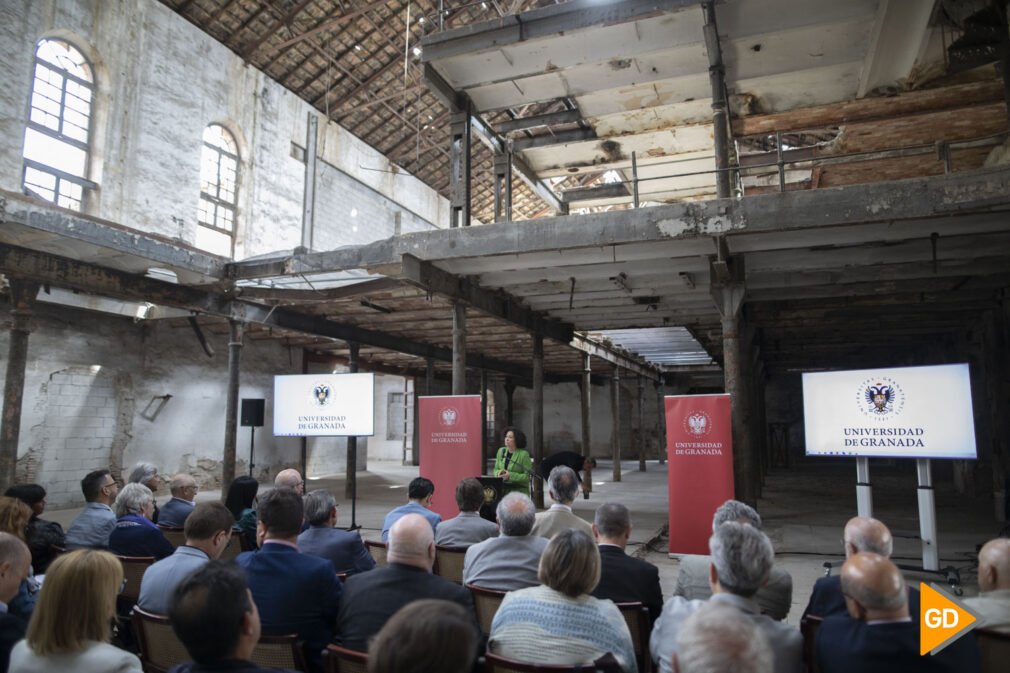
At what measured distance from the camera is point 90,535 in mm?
4109

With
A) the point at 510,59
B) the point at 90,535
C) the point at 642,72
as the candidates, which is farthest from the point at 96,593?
the point at 642,72

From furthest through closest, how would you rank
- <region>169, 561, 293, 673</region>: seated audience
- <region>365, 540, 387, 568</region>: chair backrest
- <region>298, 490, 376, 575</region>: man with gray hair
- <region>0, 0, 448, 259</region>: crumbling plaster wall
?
<region>0, 0, 448, 259</region>: crumbling plaster wall → <region>365, 540, 387, 568</region>: chair backrest → <region>298, 490, 376, 575</region>: man with gray hair → <region>169, 561, 293, 673</region>: seated audience

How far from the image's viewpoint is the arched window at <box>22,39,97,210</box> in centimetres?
1098

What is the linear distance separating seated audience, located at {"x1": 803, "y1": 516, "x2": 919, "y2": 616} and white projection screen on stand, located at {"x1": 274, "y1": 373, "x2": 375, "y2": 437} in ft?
19.8

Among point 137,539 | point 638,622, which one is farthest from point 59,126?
point 638,622

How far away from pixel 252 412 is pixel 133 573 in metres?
7.68

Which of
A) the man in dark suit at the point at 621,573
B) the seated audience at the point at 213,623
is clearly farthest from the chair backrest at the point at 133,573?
the man in dark suit at the point at 621,573

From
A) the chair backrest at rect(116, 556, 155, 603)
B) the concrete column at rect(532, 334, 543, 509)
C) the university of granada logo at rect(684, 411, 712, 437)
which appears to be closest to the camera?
the chair backrest at rect(116, 556, 155, 603)

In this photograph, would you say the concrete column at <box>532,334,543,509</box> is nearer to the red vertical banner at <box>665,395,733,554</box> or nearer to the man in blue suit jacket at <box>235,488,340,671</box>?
the red vertical banner at <box>665,395,733,554</box>

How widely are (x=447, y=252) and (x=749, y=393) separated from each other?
7142 mm

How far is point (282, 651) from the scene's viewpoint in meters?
2.35

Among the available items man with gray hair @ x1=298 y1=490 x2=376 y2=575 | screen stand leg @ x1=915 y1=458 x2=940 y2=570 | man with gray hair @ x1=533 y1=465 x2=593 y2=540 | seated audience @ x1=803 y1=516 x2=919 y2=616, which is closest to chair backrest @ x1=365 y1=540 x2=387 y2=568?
man with gray hair @ x1=298 y1=490 x2=376 y2=575

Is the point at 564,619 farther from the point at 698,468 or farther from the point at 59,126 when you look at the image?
the point at 59,126

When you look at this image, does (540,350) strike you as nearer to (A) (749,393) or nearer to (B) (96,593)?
(A) (749,393)
